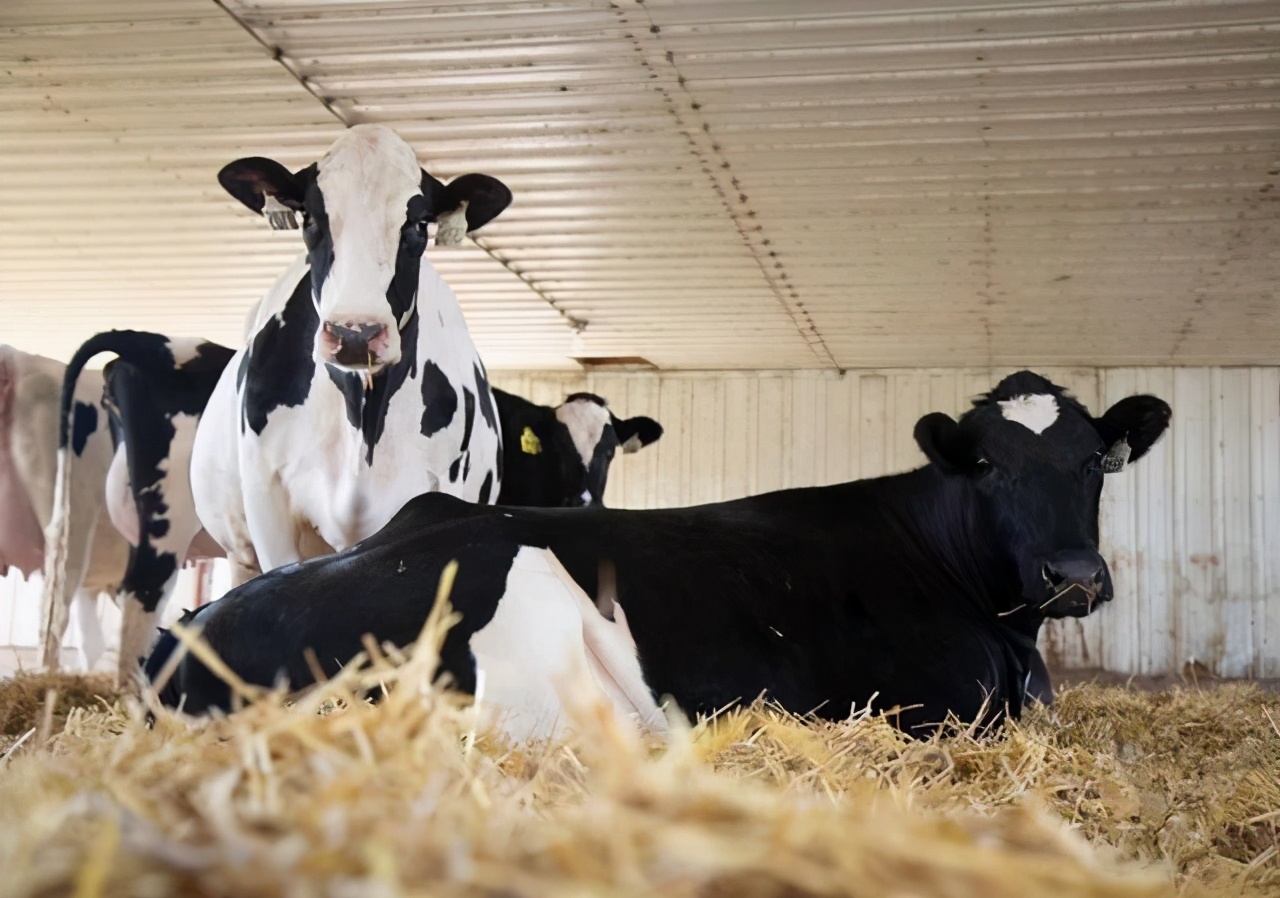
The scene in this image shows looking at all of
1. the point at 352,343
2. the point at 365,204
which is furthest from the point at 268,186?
the point at 352,343

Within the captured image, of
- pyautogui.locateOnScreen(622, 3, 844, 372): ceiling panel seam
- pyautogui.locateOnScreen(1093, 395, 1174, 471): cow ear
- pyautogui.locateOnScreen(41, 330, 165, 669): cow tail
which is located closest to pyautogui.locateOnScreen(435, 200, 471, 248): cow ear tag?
pyautogui.locateOnScreen(622, 3, 844, 372): ceiling panel seam

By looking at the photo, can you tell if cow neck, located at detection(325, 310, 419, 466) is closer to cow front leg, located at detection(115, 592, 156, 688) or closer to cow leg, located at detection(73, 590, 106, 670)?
cow front leg, located at detection(115, 592, 156, 688)

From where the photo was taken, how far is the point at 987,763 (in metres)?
2.96

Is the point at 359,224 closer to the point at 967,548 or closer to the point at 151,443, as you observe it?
the point at 967,548

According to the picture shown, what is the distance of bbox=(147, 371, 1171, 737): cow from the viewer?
330 centimetres

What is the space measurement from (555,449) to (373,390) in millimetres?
5385

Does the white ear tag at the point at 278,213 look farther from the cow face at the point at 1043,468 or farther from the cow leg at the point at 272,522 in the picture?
the cow face at the point at 1043,468

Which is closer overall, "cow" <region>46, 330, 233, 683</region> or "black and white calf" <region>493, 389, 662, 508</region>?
A: "cow" <region>46, 330, 233, 683</region>

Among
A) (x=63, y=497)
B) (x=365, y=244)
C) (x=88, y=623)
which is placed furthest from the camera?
(x=88, y=623)

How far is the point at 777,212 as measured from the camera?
10.6m

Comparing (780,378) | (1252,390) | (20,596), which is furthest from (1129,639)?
(20,596)

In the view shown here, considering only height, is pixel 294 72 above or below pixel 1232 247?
above

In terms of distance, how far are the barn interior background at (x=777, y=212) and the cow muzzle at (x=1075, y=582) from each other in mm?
3507

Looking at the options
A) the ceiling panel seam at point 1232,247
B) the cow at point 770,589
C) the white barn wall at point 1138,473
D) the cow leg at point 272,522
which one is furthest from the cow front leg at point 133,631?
the white barn wall at point 1138,473
